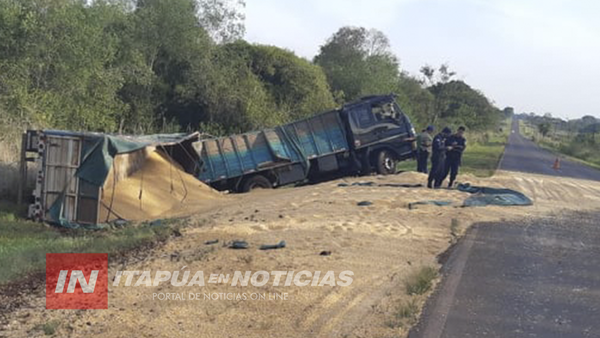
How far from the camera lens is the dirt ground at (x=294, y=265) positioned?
212 inches

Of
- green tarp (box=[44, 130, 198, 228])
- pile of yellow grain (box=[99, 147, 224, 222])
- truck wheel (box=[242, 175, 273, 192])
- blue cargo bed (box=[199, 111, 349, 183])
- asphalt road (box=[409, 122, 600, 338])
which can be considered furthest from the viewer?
truck wheel (box=[242, 175, 273, 192])

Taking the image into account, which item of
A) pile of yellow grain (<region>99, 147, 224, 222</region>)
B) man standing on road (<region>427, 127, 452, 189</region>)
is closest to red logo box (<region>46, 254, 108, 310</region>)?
pile of yellow grain (<region>99, 147, 224, 222</region>)

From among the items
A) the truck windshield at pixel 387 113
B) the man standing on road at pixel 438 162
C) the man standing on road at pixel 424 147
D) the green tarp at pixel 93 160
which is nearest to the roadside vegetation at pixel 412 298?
the green tarp at pixel 93 160

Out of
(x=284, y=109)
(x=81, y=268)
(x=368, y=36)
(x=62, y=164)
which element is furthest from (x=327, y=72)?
(x=81, y=268)

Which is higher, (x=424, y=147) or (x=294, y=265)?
(x=424, y=147)

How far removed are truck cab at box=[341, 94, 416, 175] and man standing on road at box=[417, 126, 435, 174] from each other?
1018mm

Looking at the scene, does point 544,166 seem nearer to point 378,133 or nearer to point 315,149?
point 378,133

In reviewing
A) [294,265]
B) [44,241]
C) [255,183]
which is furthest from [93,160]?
[294,265]

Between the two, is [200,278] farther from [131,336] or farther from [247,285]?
[131,336]

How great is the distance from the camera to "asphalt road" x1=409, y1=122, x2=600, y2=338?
216 inches

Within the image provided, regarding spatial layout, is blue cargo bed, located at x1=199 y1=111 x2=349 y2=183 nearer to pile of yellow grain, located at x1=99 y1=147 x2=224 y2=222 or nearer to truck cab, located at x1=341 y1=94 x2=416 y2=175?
truck cab, located at x1=341 y1=94 x2=416 y2=175

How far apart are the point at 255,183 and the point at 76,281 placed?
10963mm

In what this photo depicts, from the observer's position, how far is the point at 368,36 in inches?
1844

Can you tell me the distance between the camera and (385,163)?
19609 mm
